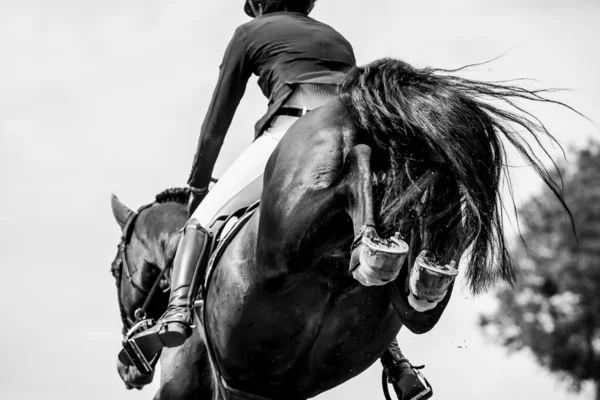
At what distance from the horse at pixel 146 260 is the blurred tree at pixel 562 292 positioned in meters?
19.2

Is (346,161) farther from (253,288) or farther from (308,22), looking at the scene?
(308,22)

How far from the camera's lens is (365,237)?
5.36 metres

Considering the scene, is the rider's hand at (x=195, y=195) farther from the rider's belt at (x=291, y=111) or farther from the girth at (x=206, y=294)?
the rider's belt at (x=291, y=111)

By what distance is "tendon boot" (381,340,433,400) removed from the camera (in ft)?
24.9

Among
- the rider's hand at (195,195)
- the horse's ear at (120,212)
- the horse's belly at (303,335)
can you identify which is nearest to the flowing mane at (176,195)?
the horse's ear at (120,212)

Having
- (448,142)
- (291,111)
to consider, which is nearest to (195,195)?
(291,111)

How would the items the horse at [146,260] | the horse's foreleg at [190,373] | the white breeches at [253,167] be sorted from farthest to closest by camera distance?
the horse at [146,260] → the horse's foreleg at [190,373] → the white breeches at [253,167]

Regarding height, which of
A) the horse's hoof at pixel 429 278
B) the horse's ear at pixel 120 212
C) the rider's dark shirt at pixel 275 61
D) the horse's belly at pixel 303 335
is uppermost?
the rider's dark shirt at pixel 275 61

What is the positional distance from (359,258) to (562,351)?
23996mm

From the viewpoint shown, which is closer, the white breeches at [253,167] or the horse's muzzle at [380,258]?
the horse's muzzle at [380,258]

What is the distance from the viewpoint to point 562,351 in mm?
28297

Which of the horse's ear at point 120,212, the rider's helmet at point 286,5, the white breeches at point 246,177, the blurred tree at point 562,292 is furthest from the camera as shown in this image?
the blurred tree at point 562,292

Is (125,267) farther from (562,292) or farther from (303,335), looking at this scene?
(562,292)

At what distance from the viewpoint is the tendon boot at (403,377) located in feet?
24.9
